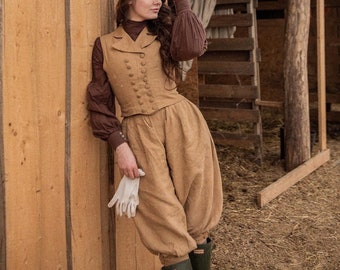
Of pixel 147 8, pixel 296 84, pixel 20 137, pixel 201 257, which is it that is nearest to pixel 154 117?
pixel 147 8

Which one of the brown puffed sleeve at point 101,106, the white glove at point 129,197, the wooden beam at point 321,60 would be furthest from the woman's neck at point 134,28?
the wooden beam at point 321,60

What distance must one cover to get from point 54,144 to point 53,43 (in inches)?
18.4

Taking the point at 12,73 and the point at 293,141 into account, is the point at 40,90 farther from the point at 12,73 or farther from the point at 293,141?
the point at 293,141

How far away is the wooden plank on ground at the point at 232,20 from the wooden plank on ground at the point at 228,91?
727mm

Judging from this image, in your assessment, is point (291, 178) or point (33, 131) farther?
point (291, 178)

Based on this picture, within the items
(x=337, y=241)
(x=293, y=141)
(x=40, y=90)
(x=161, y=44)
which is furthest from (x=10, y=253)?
(x=293, y=141)

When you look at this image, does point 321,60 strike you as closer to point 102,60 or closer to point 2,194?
point 102,60

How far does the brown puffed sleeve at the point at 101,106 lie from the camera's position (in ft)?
10.4

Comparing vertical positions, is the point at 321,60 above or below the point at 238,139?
above

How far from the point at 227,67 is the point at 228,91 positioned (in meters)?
0.30

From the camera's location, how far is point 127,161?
3.14m

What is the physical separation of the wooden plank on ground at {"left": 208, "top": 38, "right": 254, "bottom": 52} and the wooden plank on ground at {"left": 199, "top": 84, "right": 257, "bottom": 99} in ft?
1.46

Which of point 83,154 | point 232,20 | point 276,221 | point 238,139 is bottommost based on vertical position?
point 276,221

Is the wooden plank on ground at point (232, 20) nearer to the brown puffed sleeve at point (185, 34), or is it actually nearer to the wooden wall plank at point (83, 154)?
the wooden wall plank at point (83, 154)
